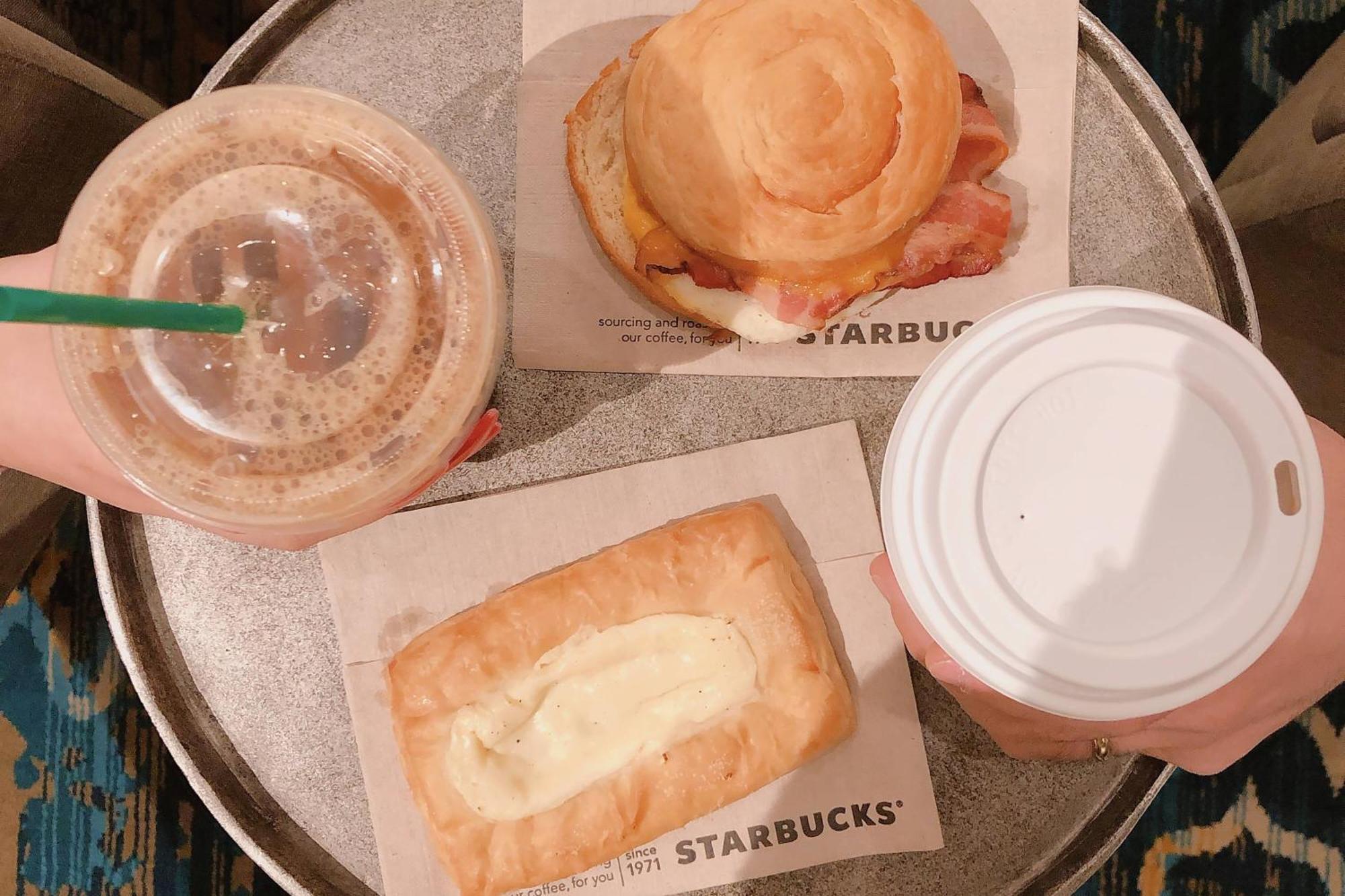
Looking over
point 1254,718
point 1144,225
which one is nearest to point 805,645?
point 1254,718

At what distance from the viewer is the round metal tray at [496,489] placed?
900mm

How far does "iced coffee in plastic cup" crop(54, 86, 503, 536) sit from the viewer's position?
0.64 meters

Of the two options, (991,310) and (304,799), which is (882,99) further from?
(304,799)

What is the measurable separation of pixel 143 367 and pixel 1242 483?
808mm

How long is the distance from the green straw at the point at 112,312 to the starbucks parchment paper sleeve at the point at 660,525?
0.34 m

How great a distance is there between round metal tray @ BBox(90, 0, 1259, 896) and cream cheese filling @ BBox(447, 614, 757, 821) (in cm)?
14

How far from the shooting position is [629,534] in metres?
0.92

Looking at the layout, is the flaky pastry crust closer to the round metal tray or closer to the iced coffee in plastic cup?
the round metal tray

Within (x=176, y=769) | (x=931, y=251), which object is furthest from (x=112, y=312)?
(x=176, y=769)

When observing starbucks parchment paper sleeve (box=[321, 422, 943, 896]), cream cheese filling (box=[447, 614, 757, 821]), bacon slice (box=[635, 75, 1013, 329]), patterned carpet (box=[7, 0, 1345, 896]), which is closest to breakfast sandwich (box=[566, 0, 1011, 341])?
bacon slice (box=[635, 75, 1013, 329])

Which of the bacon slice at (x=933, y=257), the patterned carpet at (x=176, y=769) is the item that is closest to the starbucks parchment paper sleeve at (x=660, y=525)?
the bacon slice at (x=933, y=257)

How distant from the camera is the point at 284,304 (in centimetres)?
64

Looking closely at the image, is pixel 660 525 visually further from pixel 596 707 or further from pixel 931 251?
pixel 931 251

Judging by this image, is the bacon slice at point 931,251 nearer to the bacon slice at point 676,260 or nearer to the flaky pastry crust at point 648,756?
the bacon slice at point 676,260
